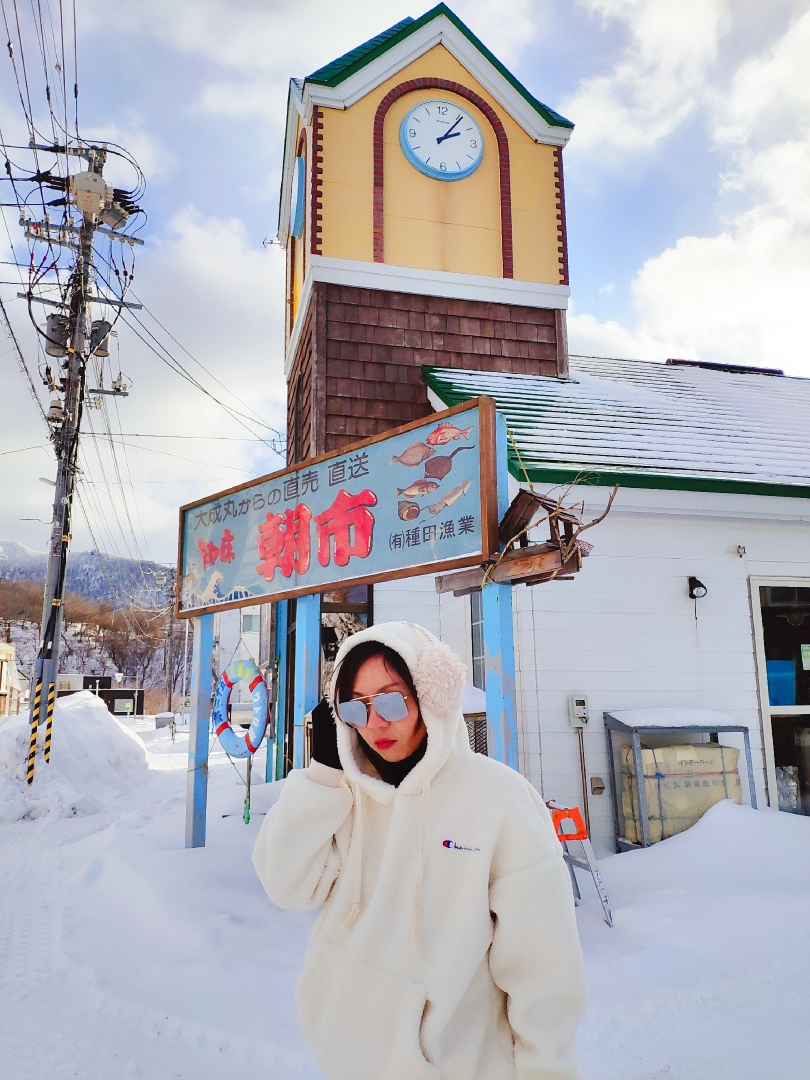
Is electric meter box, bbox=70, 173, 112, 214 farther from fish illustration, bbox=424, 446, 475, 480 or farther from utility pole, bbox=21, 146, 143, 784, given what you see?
fish illustration, bbox=424, 446, 475, 480

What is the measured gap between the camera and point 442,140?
10828 millimetres

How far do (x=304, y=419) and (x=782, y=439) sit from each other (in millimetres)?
6555

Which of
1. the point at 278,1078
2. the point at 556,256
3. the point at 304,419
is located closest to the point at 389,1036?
the point at 278,1078

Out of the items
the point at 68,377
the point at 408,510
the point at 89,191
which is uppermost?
the point at 89,191

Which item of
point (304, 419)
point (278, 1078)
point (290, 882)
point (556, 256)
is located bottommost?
point (278, 1078)

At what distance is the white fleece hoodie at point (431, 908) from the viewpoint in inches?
66.5

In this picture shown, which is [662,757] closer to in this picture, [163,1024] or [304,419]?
[163,1024]

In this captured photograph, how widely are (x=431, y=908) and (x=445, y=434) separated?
3.46m

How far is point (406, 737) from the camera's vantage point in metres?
1.92

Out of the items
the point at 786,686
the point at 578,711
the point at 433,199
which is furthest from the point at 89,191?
the point at 786,686

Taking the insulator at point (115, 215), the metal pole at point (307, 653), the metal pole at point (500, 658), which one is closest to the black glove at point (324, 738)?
the metal pole at point (500, 658)

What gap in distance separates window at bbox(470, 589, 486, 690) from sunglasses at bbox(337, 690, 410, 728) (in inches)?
237

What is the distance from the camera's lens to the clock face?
1067cm

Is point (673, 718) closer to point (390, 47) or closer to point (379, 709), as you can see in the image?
point (379, 709)
